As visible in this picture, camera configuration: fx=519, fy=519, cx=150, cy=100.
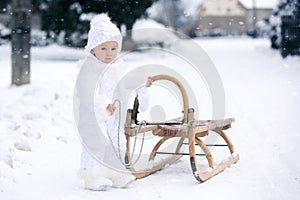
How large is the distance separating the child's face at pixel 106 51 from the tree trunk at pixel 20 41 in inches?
263

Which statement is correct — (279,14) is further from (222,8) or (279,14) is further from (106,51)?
(222,8)

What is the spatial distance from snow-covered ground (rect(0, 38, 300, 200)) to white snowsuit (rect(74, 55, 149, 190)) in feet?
0.57

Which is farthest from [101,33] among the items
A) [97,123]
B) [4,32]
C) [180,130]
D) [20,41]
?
[4,32]

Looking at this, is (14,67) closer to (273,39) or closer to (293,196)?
(293,196)

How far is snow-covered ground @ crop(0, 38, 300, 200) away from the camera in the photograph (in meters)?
4.78

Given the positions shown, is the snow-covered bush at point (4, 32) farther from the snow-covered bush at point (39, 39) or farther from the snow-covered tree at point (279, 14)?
the snow-covered tree at point (279, 14)

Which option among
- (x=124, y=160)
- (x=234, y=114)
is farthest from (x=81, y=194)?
(x=234, y=114)

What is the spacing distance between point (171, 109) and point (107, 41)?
5031 mm

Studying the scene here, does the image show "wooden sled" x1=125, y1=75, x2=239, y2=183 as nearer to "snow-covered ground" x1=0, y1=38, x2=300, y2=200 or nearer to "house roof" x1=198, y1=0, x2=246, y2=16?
"snow-covered ground" x1=0, y1=38, x2=300, y2=200

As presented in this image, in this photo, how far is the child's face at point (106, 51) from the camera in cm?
496

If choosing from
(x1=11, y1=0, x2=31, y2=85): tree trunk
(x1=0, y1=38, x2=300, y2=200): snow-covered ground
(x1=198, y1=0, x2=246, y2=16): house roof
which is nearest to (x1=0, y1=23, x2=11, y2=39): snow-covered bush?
(x1=0, y1=38, x2=300, y2=200): snow-covered ground

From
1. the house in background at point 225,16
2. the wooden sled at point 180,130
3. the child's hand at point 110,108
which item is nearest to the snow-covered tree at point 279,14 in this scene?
the wooden sled at point 180,130

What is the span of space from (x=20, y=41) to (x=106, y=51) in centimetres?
684

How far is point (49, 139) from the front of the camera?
7.07 meters
